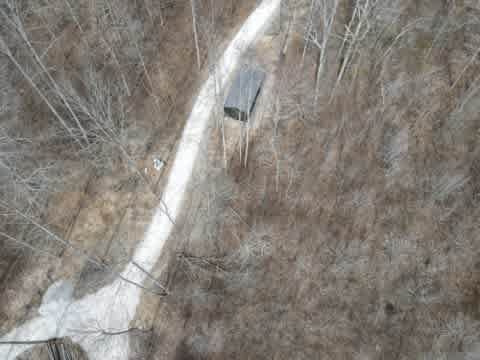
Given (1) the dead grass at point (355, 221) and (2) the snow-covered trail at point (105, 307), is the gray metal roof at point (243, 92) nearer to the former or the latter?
(1) the dead grass at point (355, 221)

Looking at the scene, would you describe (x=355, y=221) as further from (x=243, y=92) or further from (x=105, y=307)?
(x=105, y=307)

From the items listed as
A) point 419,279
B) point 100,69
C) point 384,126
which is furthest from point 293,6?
point 419,279

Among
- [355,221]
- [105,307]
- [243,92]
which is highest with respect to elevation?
[243,92]

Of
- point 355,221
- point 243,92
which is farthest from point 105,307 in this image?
point 243,92

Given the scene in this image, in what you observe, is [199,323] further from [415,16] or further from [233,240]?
[415,16]

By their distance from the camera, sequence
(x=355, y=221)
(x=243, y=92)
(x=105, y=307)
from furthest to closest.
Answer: (x=243, y=92) → (x=355, y=221) → (x=105, y=307)

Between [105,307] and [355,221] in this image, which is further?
[355,221]

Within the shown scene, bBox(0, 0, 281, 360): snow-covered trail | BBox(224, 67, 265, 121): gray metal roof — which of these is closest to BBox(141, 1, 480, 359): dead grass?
BBox(224, 67, 265, 121): gray metal roof

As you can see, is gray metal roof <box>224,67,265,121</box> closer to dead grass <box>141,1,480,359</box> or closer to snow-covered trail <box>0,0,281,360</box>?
dead grass <box>141,1,480,359</box>
